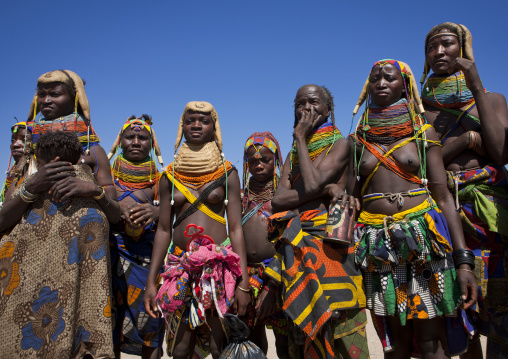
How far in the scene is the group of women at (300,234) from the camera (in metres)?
3.48

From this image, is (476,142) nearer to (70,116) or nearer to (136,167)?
(136,167)

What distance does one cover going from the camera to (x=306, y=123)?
406 centimetres

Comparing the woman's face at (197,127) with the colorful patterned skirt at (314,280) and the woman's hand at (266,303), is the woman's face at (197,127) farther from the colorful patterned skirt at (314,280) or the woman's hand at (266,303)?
the woman's hand at (266,303)

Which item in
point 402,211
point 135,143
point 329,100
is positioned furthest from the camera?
point 135,143

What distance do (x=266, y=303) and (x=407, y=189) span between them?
1568mm

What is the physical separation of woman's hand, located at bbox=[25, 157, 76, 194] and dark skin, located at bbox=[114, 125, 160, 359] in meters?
0.91

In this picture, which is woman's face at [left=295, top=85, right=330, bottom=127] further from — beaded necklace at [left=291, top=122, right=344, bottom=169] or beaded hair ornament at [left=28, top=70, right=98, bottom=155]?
beaded hair ornament at [left=28, top=70, right=98, bottom=155]

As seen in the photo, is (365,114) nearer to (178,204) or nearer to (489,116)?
(489,116)

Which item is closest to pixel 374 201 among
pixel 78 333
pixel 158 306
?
pixel 158 306

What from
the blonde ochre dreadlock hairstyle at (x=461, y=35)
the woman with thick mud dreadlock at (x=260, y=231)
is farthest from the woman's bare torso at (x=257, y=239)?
the blonde ochre dreadlock hairstyle at (x=461, y=35)

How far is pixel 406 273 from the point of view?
3.54m

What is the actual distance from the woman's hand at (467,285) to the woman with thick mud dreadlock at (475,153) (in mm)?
265

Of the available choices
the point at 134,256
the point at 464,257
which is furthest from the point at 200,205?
the point at 464,257

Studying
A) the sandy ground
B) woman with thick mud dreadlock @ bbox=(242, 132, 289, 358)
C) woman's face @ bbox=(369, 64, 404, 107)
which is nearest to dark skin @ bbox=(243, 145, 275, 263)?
woman with thick mud dreadlock @ bbox=(242, 132, 289, 358)
